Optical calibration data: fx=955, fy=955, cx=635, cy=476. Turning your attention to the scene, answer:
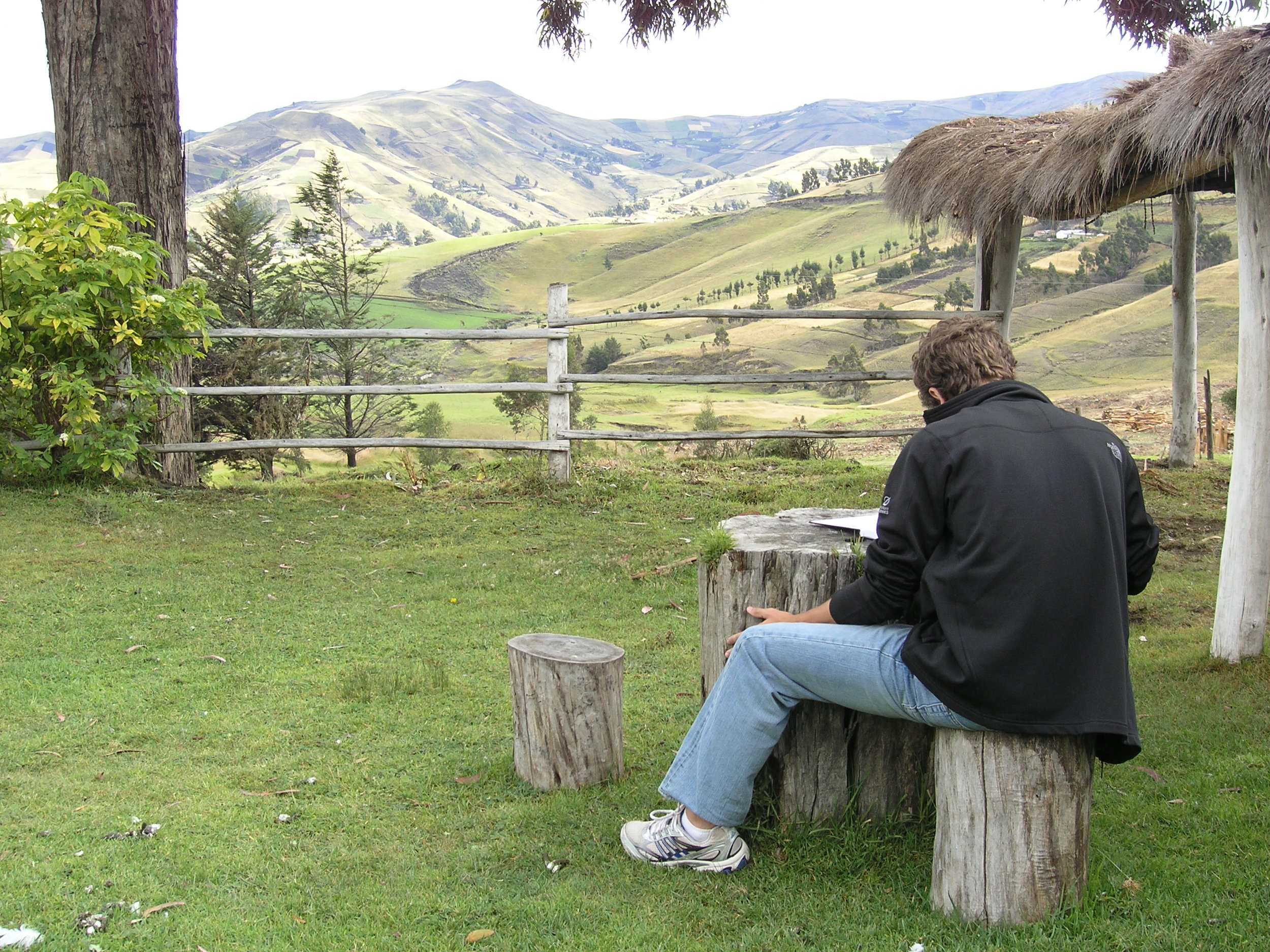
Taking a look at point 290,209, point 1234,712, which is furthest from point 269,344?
point 290,209

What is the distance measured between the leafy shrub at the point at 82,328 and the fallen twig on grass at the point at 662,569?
412cm

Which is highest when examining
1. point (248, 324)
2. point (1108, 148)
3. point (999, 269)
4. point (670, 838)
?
point (1108, 148)

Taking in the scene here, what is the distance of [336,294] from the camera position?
941 inches

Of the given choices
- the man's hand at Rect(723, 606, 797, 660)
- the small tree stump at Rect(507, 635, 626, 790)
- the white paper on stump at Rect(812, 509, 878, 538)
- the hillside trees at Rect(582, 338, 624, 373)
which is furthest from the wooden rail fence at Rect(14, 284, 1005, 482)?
the hillside trees at Rect(582, 338, 624, 373)

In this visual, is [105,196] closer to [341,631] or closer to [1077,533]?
[341,631]

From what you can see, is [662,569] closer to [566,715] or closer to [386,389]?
[566,715]

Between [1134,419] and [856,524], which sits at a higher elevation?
[856,524]

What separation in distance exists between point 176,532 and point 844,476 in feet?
19.0

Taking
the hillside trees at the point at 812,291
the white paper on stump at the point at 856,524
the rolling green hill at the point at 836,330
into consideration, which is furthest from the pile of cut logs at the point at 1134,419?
the hillside trees at the point at 812,291

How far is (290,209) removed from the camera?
17400 centimetres

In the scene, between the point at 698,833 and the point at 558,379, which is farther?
the point at 558,379

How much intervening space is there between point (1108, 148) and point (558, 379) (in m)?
4.69

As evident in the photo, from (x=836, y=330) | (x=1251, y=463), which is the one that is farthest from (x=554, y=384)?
(x=836, y=330)

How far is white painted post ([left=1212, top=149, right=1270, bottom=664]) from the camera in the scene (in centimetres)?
434
